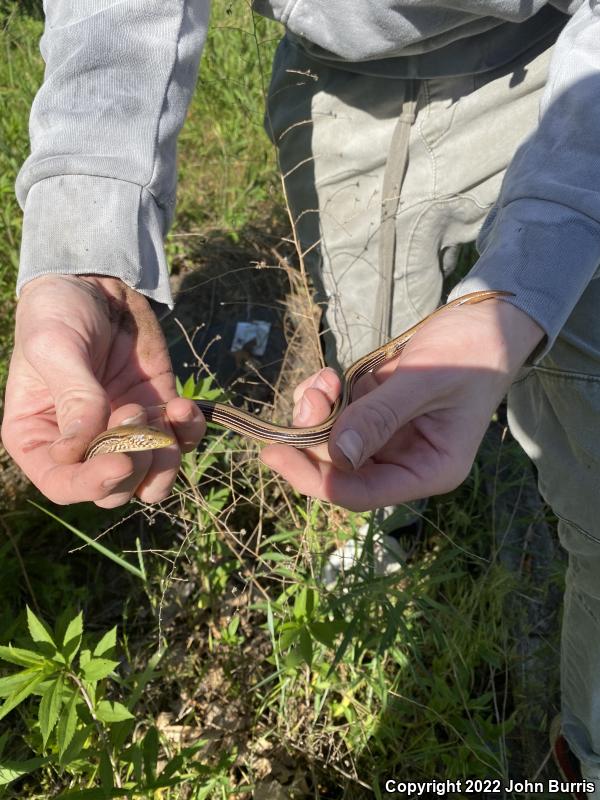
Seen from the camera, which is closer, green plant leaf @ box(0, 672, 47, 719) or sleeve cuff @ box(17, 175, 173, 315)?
green plant leaf @ box(0, 672, 47, 719)

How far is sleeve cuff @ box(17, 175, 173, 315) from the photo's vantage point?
67.0 inches

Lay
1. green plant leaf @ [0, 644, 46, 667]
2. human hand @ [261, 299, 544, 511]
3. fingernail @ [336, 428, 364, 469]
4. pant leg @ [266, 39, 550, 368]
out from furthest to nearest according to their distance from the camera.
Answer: pant leg @ [266, 39, 550, 368] → green plant leaf @ [0, 644, 46, 667] → human hand @ [261, 299, 544, 511] → fingernail @ [336, 428, 364, 469]

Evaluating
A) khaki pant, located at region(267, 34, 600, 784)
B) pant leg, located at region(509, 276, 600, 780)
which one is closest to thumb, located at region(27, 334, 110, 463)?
khaki pant, located at region(267, 34, 600, 784)

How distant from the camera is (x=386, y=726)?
6.73 ft

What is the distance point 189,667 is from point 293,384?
54.8 inches

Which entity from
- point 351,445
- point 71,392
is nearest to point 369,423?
point 351,445

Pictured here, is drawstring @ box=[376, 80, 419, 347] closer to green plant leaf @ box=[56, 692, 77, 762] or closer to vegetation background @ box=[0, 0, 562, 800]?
vegetation background @ box=[0, 0, 562, 800]

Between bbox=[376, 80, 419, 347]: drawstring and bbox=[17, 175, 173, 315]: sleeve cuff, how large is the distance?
976 millimetres

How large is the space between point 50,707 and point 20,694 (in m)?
0.07

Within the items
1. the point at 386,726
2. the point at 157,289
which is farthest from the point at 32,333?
the point at 386,726

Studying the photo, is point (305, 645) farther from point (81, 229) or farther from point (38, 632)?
point (81, 229)

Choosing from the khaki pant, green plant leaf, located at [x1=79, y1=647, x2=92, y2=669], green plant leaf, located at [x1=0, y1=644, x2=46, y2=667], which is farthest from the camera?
the khaki pant

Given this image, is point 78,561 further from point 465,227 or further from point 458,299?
point 465,227

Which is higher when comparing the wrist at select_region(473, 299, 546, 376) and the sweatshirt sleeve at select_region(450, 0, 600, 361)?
the sweatshirt sleeve at select_region(450, 0, 600, 361)
